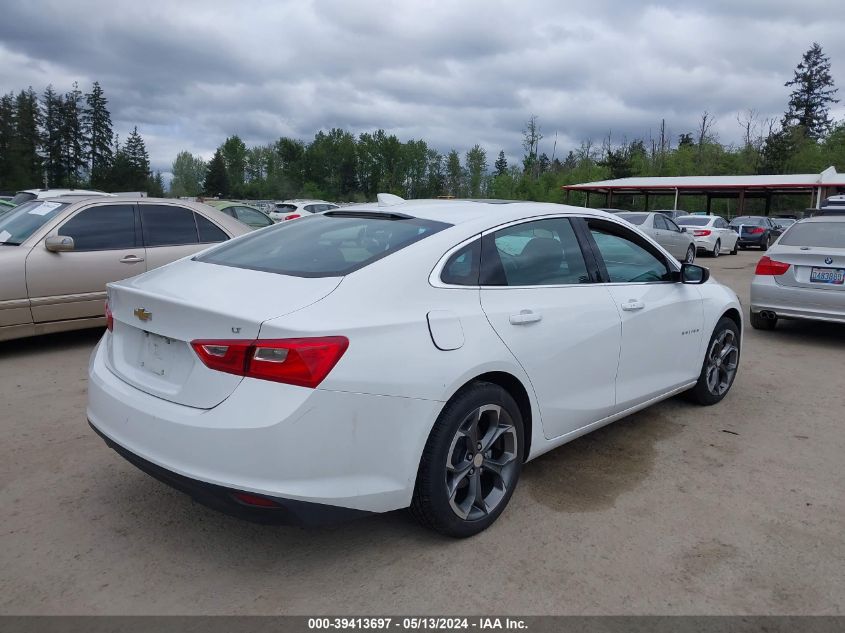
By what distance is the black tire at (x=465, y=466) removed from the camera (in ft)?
9.11

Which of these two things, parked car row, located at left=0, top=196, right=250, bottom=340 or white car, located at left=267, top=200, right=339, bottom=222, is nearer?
parked car row, located at left=0, top=196, right=250, bottom=340

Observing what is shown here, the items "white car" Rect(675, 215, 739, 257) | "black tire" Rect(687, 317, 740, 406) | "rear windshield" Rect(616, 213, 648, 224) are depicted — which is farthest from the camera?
"white car" Rect(675, 215, 739, 257)

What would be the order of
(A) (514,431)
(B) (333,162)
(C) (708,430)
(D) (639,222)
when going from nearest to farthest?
(A) (514,431) < (C) (708,430) < (D) (639,222) < (B) (333,162)

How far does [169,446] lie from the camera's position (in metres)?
2.57

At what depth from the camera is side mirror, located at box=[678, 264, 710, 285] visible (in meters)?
4.50

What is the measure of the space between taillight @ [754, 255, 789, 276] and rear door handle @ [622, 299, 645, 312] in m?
4.67

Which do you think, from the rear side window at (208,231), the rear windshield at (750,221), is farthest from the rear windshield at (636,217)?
the rear side window at (208,231)

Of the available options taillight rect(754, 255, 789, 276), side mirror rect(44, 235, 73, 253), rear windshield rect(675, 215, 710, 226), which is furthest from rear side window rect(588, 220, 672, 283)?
rear windshield rect(675, 215, 710, 226)

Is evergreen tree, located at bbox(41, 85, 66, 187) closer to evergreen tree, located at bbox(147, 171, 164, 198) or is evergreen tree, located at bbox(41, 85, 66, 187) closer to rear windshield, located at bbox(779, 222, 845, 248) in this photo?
evergreen tree, located at bbox(147, 171, 164, 198)

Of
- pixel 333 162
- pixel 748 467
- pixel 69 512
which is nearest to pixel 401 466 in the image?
pixel 69 512

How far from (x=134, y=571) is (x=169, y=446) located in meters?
0.63

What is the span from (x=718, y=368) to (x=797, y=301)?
3.14 m

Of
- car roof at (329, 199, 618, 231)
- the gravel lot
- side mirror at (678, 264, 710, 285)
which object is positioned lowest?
the gravel lot

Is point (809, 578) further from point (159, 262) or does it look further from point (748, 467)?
point (159, 262)
